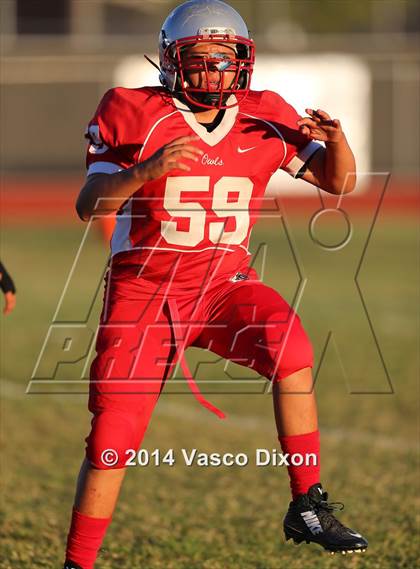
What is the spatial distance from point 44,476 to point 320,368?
3.21 metres

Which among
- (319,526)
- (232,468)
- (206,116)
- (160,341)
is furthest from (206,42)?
(232,468)

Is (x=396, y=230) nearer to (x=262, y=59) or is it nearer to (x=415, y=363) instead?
(x=262, y=59)

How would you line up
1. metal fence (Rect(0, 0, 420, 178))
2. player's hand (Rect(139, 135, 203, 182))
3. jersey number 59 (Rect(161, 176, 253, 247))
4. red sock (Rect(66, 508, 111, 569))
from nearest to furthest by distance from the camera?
1. player's hand (Rect(139, 135, 203, 182))
2. red sock (Rect(66, 508, 111, 569))
3. jersey number 59 (Rect(161, 176, 253, 247))
4. metal fence (Rect(0, 0, 420, 178))

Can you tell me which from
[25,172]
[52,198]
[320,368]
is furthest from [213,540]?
[25,172]

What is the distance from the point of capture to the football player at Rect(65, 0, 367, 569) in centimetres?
351

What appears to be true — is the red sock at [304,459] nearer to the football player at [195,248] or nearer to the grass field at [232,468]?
the football player at [195,248]

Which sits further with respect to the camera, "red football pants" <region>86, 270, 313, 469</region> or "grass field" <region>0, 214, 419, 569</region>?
"grass field" <region>0, 214, 419, 569</region>

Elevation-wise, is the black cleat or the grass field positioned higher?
the black cleat

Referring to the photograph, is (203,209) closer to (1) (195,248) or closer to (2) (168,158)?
(1) (195,248)

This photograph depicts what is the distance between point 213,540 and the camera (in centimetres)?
457

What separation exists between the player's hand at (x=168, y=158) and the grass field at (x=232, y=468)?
5.37 feet

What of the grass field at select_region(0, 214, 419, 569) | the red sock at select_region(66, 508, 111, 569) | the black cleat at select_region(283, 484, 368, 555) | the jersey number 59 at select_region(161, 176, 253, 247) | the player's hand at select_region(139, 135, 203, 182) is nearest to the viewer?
the player's hand at select_region(139, 135, 203, 182)

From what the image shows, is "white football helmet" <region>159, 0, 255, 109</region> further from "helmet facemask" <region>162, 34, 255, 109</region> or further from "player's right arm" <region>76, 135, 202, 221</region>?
"player's right arm" <region>76, 135, 202, 221</region>

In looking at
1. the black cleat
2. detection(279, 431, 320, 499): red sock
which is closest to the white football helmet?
detection(279, 431, 320, 499): red sock
